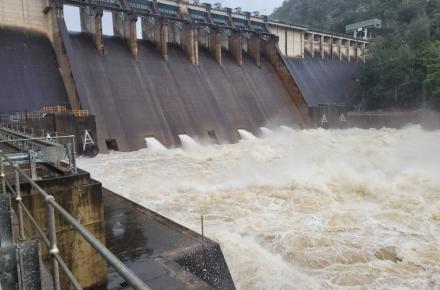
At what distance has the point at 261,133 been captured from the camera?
21.9 m

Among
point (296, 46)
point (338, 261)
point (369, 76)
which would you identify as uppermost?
point (296, 46)

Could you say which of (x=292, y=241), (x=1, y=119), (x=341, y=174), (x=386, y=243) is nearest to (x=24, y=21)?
(x=1, y=119)

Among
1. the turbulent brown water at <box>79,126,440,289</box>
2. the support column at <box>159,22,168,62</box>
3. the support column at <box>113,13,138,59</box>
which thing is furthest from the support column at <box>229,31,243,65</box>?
the turbulent brown water at <box>79,126,440,289</box>

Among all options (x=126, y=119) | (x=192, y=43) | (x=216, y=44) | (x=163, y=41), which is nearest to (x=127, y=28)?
(x=163, y=41)

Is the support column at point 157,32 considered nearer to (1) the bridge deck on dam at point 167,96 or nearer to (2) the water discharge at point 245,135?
(1) the bridge deck on dam at point 167,96

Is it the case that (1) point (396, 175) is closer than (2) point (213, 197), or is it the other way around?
(2) point (213, 197)

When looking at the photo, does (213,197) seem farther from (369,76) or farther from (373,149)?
(369,76)

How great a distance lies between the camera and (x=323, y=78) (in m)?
32.8

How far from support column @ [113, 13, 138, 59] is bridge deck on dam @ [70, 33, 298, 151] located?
46 centimetres

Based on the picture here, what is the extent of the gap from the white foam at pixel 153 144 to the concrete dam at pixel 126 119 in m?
0.10

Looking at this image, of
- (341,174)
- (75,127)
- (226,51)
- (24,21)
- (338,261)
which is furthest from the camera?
(226,51)

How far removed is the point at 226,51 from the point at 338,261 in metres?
21.9

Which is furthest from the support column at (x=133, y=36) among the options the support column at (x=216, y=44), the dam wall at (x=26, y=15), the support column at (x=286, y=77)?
the support column at (x=286, y=77)

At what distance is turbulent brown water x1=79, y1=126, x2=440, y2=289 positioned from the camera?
5.80 meters
